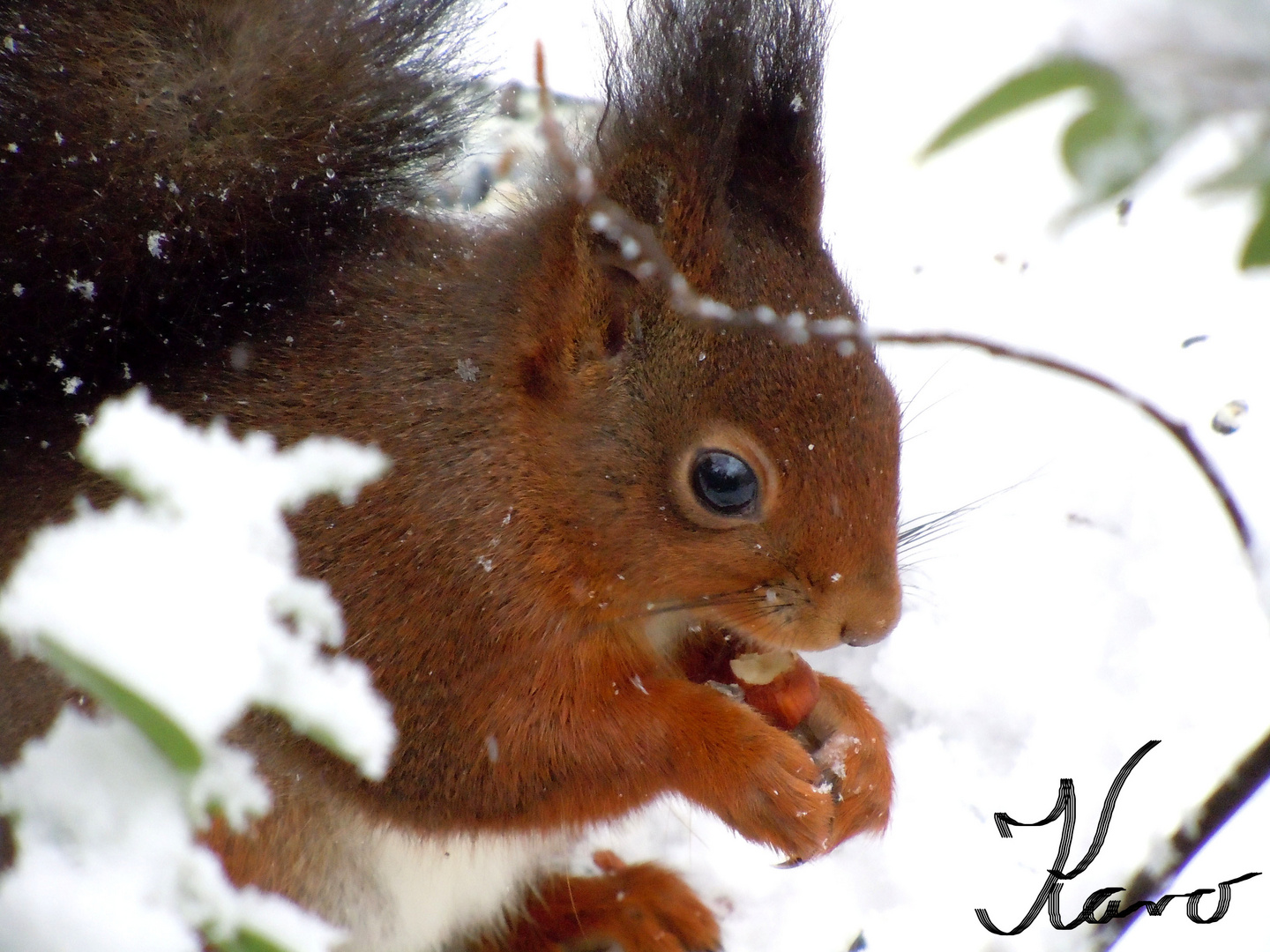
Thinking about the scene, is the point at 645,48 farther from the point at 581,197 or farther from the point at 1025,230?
the point at 1025,230

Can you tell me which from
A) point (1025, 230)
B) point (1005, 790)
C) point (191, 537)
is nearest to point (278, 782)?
point (191, 537)

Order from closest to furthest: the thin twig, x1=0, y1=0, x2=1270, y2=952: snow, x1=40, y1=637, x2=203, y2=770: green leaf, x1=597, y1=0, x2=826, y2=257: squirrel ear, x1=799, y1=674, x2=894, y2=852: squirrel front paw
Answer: x1=40, y1=637, x2=203, y2=770: green leaf → the thin twig → x1=597, y1=0, x2=826, y2=257: squirrel ear → x1=799, y1=674, x2=894, y2=852: squirrel front paw → x1=0, y1=0, x2=1270, y2=952: snow

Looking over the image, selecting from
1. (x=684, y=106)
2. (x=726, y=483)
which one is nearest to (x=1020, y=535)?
(x=726, y=483)

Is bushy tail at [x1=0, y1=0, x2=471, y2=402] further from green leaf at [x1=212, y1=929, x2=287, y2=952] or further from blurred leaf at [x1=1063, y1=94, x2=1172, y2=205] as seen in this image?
blurred leaf at [x1=1063, y1=94, x2=1172, y2=205]

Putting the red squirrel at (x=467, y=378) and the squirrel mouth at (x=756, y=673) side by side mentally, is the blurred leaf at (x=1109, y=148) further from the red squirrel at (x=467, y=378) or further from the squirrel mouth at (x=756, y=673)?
the squirrel mouth at (x=756, y=673)

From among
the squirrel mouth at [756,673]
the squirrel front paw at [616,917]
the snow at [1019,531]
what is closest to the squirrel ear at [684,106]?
the snow at [1019,531]
